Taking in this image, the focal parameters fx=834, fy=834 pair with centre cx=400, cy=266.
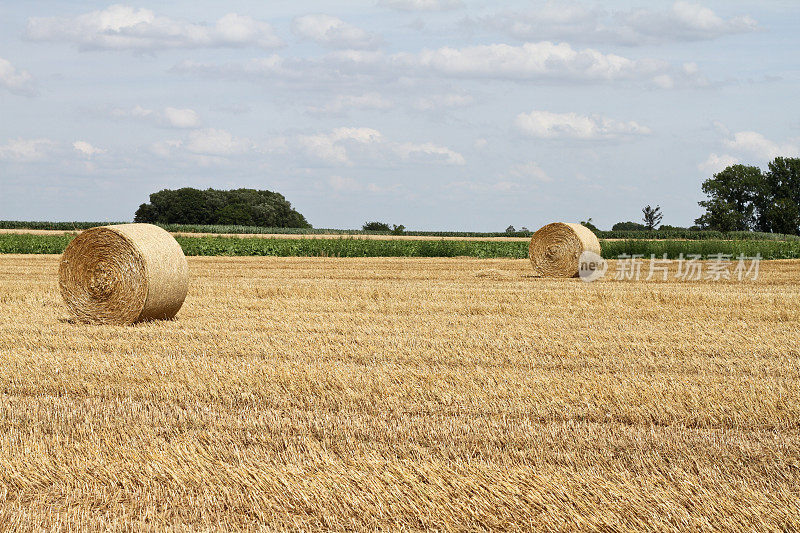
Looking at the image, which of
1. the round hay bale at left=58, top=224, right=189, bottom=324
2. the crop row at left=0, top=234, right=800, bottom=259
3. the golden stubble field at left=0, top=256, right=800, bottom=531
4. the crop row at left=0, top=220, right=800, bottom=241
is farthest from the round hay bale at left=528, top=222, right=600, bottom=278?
the crop row at left=0, top=220, right=800, bottom=241

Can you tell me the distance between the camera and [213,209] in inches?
3875

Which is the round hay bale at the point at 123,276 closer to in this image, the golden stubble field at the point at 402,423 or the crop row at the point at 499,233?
the golden stubble field at the point at 402,423

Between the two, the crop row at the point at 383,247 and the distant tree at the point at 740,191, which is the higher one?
the distant tree at the point at 740,191

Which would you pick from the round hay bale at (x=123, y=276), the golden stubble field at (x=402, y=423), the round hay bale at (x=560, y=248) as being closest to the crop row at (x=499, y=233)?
the round hay bale at (x=560, y=248)

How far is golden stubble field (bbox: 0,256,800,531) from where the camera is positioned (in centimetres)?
482

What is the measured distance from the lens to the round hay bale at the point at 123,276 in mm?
13109

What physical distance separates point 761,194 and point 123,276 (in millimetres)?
89368

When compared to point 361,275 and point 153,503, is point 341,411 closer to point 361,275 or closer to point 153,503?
point 153,503

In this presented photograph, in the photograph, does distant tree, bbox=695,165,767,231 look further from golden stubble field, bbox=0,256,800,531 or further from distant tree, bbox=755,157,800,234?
golden stubble field, bbox=0,256,800,531

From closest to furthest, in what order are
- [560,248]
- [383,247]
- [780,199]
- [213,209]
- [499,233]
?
[560,248] → [383,247] → [499,233] → [780,199] → [213,209]

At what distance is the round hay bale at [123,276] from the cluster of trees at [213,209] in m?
79.6

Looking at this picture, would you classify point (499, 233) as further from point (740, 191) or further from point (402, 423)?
point (402, 423)

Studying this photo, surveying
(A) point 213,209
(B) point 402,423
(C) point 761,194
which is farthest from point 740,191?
(B) point 402,423

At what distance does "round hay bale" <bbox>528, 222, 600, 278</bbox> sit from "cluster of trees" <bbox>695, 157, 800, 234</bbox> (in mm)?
69302
